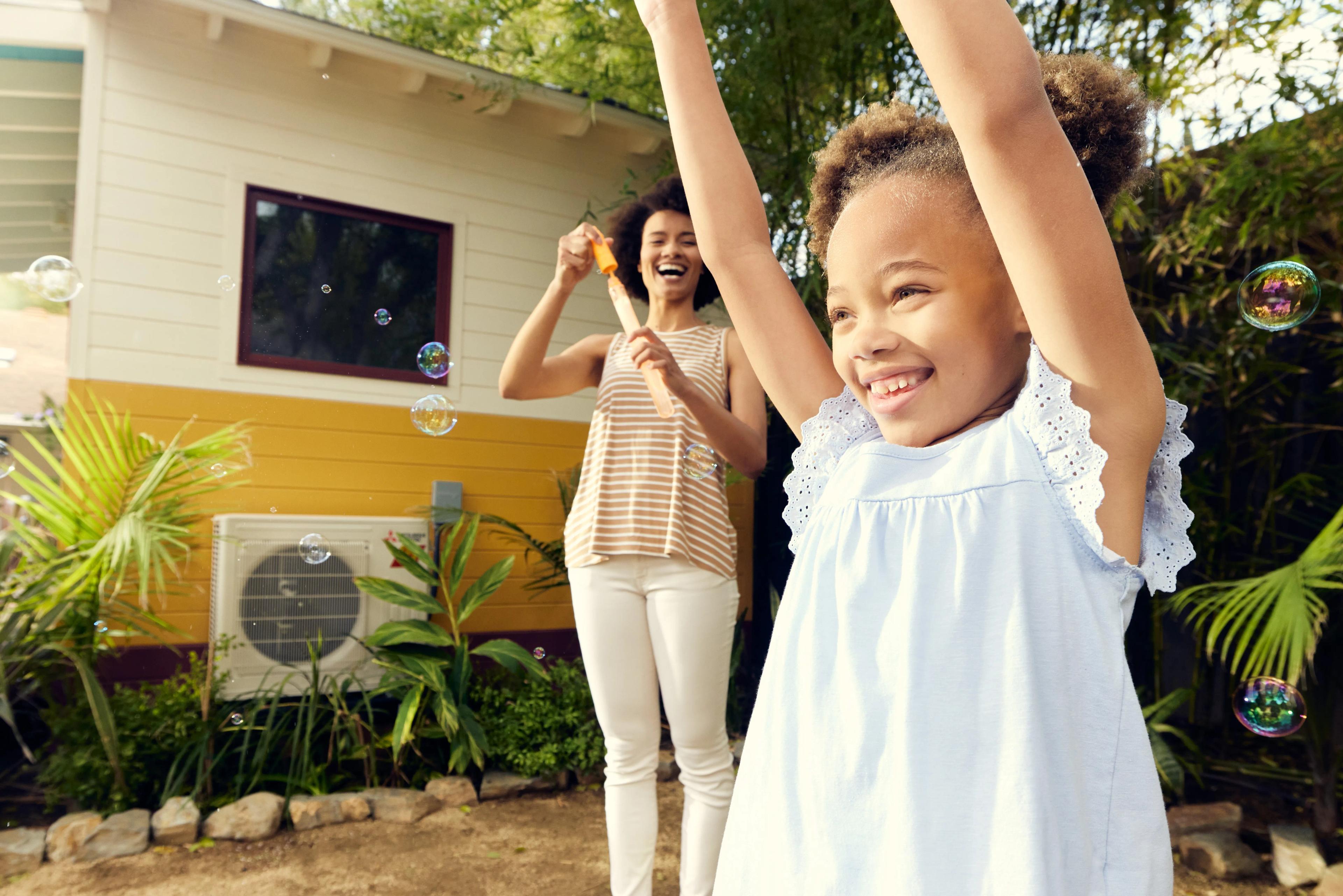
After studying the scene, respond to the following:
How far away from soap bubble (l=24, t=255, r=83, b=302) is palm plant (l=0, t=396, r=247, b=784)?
0.48 m

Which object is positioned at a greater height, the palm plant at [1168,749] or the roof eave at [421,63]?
the roof eave at [421,63]

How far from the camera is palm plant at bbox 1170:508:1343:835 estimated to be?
86.6 inches

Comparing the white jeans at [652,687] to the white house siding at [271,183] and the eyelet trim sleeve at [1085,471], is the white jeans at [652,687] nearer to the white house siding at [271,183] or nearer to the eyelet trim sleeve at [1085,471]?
the eyelet trim sleeve at [1085,471]

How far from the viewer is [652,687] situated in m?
1.99

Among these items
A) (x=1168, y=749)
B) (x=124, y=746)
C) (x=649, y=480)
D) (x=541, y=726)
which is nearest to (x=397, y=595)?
(x=541, y=726)

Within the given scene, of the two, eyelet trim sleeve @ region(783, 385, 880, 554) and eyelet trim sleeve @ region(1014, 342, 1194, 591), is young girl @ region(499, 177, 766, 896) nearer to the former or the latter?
eyelet trim sleeve @ region(783, 385, 880, 554)

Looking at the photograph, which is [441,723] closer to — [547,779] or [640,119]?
[547,779]

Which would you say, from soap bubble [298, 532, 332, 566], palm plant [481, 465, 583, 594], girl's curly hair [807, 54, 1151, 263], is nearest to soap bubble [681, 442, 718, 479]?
girl's curly hair [807, 54, 1151, 263]

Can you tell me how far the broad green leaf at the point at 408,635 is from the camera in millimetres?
3578

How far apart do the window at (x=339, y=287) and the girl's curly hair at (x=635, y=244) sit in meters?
2.15

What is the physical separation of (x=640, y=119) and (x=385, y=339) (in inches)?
71.0

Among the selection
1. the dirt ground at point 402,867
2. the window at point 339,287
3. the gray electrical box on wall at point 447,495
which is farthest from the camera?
the gray electrical box on wall at point 447,495

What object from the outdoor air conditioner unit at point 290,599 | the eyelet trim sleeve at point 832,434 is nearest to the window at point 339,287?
the outdoor air conditioner unit at point 290,599

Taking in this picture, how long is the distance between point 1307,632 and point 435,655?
119 inches
